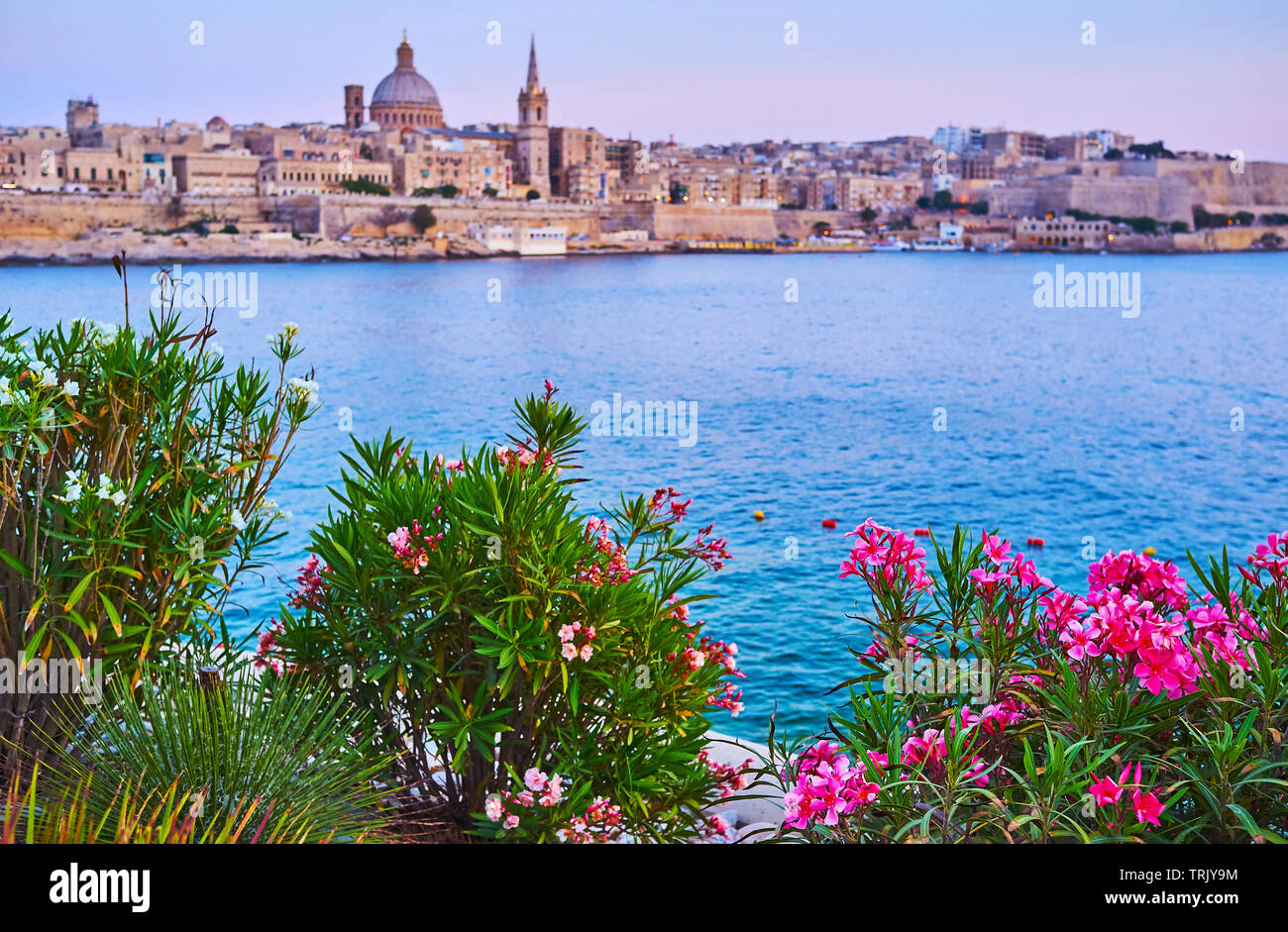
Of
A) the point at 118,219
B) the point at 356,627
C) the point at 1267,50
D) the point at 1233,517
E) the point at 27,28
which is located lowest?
the point at 1233,517

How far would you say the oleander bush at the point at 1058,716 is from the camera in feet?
4.83

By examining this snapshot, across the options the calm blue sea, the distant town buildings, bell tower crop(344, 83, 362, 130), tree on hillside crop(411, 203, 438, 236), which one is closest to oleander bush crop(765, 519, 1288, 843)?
the calm blue sea

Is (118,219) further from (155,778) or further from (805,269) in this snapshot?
(155,778)

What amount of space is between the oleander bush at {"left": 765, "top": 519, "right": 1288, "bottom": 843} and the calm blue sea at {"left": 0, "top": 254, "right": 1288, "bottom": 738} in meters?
2.92

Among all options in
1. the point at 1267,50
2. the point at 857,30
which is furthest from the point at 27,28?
the point at 1267,50

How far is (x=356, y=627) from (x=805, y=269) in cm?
5418

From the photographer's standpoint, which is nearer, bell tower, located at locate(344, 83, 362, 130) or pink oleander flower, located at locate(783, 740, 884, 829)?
pink oleander flower, located at locate(783, 740, 884, 829)

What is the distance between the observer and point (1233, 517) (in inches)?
420

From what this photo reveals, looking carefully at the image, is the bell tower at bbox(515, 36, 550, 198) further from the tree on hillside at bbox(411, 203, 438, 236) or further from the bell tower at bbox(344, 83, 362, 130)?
the tree on hillside at bbox(411, 203, 438, 236)

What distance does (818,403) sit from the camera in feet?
55.7

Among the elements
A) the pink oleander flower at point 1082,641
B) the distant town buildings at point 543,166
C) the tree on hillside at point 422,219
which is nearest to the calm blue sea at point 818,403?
the pink oleander flower at point 1082,641

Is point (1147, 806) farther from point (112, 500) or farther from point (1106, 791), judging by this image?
point (112, 500)

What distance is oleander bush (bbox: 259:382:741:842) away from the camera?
1774 millimetres

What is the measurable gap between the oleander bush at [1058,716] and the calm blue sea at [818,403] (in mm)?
2924
